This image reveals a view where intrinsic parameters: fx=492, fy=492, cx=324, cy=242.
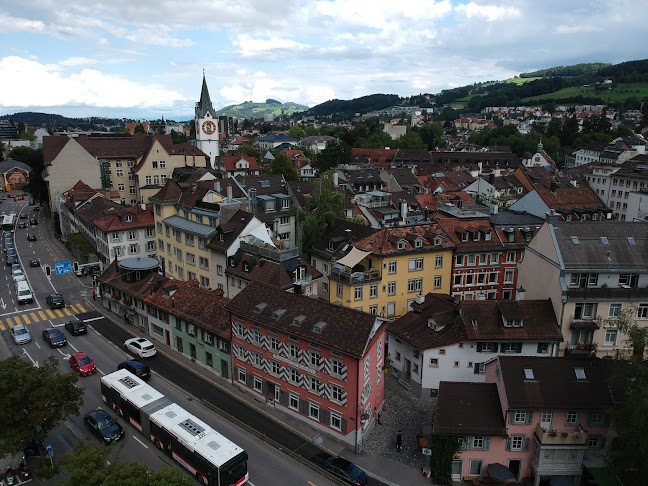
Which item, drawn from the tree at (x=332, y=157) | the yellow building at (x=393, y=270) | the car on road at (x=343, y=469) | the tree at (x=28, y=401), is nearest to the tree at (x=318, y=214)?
the yellow building at (x=393, y=270)

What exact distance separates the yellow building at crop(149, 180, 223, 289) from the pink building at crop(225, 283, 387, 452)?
1687cm

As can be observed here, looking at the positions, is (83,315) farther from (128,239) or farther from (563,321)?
(563,321)

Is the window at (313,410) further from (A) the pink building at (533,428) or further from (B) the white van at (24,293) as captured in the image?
(B) the white van at (24,293)

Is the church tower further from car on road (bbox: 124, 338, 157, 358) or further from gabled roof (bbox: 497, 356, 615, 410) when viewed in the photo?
gabled roof (bbox: 497, 356, 615, 410)

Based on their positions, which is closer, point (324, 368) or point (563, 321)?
point (324, 368)

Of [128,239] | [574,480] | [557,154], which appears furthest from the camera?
[557,154]

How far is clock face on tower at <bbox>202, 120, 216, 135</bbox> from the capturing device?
413ft

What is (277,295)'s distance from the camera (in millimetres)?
40906

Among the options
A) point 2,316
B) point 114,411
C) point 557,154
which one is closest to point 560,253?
point 114,411

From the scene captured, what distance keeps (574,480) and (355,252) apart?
28074 mm

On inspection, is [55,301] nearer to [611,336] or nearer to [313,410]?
[313,410]

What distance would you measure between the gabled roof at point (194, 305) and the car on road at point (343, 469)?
14.0 metres

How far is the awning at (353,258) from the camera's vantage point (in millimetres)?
51375

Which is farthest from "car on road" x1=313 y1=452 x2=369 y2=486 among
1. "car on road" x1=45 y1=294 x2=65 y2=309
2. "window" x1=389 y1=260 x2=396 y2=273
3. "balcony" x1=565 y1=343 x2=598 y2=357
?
"car on road" x1=45 y1=294 x2=65 y2=309
